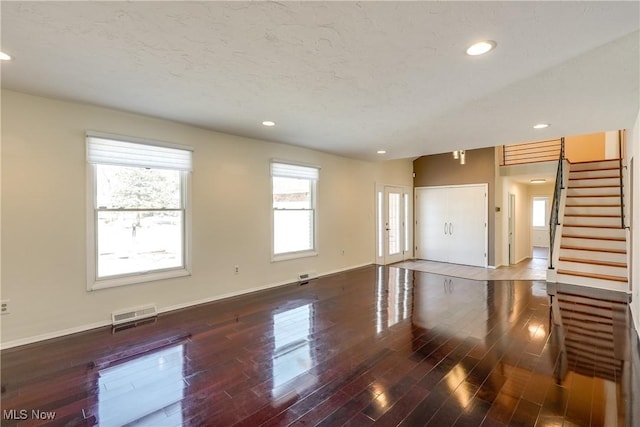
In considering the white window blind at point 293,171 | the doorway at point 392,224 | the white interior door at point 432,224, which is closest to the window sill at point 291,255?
the white window blind at point 293,171

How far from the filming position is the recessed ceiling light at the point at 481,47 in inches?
80.7

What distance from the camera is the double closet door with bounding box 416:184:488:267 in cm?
732

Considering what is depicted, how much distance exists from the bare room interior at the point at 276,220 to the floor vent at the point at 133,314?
24 millimetres

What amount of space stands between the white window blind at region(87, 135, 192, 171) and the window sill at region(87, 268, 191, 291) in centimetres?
135

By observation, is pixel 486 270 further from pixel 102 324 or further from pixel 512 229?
pixel 102 324

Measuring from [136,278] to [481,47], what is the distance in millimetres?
4232

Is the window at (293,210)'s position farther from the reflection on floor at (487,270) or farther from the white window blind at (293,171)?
the reflection on floor at (487,270)

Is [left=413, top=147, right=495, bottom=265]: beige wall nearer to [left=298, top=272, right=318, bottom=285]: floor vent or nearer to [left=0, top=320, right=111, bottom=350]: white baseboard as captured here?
[left=298, top=272, right=318, bottom=285]: floor vent

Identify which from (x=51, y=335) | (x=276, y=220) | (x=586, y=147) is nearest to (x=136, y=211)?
(x=51, y=335)

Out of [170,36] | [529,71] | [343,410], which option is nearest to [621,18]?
[529,71]

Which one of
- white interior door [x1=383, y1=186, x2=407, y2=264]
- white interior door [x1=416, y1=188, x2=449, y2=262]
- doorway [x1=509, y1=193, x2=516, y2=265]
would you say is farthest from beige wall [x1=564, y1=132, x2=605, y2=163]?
white interior door [x1=383, y1=186, x2=407, y2=264]

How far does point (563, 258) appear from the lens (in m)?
5.52

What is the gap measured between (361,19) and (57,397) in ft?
10.7

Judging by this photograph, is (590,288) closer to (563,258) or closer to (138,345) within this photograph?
(563,258)
